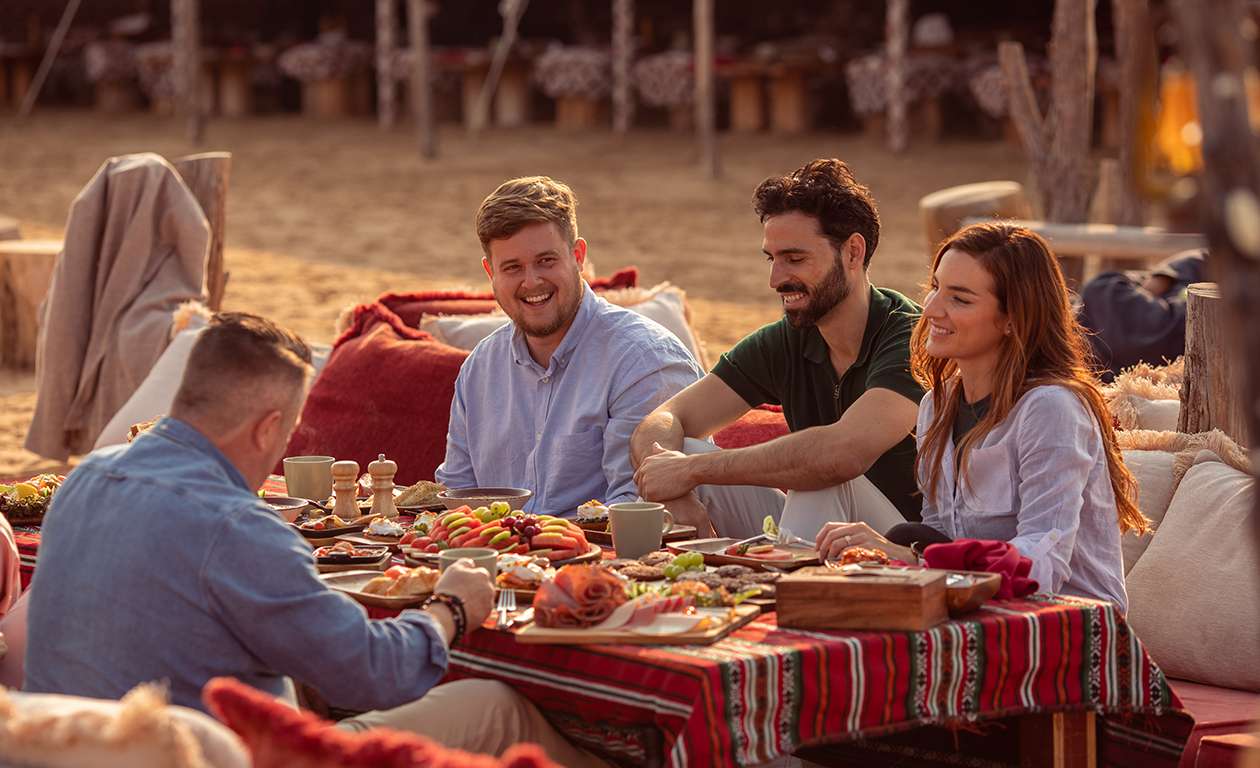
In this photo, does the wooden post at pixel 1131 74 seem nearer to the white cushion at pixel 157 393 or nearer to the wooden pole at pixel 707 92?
the white cushion at pixel 157 393

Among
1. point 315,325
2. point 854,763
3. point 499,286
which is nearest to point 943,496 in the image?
point 854,763

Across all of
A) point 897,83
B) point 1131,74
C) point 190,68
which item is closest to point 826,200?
point 1131,74

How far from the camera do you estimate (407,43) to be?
23.5 metres

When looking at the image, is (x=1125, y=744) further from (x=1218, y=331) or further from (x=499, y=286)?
(x=499, y=286)

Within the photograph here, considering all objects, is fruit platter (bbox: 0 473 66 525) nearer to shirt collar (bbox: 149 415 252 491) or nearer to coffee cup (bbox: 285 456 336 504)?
coffee cup (bbox: 285 456 336 504)

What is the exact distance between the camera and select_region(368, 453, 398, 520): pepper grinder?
4.09 metres

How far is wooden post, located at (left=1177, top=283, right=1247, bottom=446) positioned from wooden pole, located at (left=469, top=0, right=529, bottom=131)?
11541 mm

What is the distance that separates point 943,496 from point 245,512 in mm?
1585

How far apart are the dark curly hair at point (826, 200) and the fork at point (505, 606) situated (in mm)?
1504

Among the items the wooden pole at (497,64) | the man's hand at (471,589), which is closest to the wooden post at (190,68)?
the wooden pole at (497,64)

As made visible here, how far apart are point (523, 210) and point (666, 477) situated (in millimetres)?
802

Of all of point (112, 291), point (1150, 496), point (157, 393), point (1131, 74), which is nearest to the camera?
point (1150, 496)

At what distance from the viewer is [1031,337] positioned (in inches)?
147

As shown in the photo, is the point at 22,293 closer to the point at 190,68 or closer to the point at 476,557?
the point at 476,557
